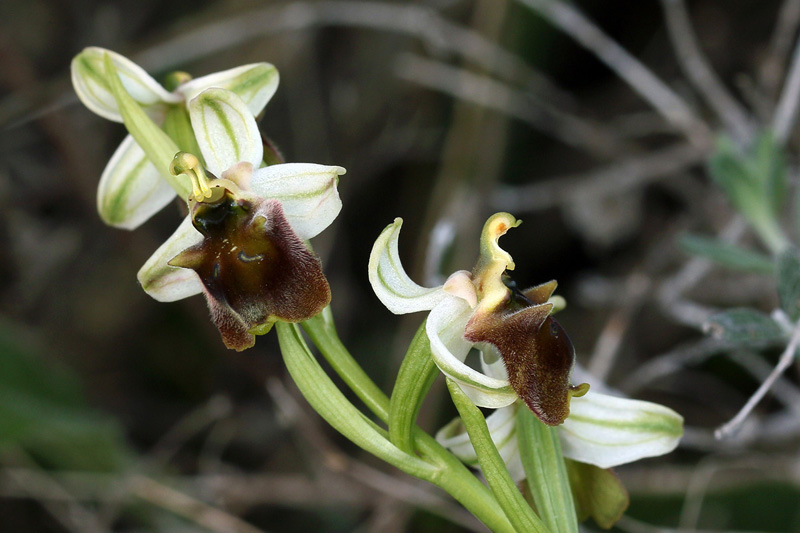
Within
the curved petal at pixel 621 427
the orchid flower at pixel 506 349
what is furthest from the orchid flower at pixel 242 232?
the curved petal at pixel 621 427

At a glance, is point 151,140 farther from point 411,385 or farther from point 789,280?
→ point 789,280

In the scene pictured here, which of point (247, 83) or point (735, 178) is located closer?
point (247, 83)

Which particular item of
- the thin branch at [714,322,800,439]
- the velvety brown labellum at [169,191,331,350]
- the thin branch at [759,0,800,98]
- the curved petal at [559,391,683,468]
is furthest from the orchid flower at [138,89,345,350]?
the thin branch at [759,0,800,98]

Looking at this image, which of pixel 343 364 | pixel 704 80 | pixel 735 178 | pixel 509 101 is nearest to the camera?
pixel 343 364

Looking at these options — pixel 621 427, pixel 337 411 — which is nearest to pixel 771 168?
pixel 621 427

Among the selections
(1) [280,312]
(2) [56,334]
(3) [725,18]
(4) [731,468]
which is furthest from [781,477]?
(2) [56,334]

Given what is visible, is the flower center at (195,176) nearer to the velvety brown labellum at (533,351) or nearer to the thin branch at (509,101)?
the velvety brown labellum at (533,351)

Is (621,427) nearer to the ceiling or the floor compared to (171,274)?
nearer to the floor
